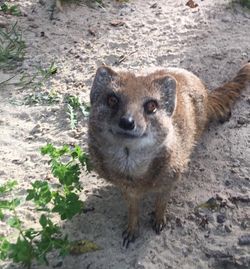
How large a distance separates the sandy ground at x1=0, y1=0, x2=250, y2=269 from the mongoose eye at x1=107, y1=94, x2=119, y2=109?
85 centimetres

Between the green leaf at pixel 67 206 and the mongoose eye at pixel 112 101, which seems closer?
the mongoose eye at pixel 112 101

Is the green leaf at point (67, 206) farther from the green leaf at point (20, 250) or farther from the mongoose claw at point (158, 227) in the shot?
the mongoose claw at point (158, 227)

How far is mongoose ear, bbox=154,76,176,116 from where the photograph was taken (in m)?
2.81

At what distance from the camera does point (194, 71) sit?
165 inches

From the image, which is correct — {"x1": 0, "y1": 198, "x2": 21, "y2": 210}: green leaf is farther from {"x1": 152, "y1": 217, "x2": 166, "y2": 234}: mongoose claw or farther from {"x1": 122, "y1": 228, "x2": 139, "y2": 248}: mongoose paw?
{"x1": 152, "y1": 217, "x2": 166, "y2": 234}: mongoose claw

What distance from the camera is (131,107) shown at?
259cm

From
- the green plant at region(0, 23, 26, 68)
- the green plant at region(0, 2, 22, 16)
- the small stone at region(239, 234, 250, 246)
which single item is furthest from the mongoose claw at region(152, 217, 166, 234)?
the green plant at region(0, 2, 22, 16)

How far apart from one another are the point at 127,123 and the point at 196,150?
131 centimetres

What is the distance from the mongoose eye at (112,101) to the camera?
2670 mm

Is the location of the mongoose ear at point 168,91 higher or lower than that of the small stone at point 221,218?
higher

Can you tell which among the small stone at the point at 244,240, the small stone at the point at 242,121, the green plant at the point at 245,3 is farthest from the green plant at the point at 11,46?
the small stone at the point at 244,240

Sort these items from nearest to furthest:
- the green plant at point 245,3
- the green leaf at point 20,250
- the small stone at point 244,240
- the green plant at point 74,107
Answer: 1. the green leaf at point 20,250
2. the small stone at point 244,240
3. the green plant at point 74,107
4. the green plant at point 245,3

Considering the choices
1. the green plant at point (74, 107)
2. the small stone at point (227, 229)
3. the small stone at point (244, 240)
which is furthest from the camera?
the green plant at point (74, 107)

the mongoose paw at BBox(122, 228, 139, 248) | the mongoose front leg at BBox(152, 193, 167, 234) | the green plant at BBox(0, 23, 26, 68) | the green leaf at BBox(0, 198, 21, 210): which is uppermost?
the green leaf at BBox(0, 198, 21, 210)
